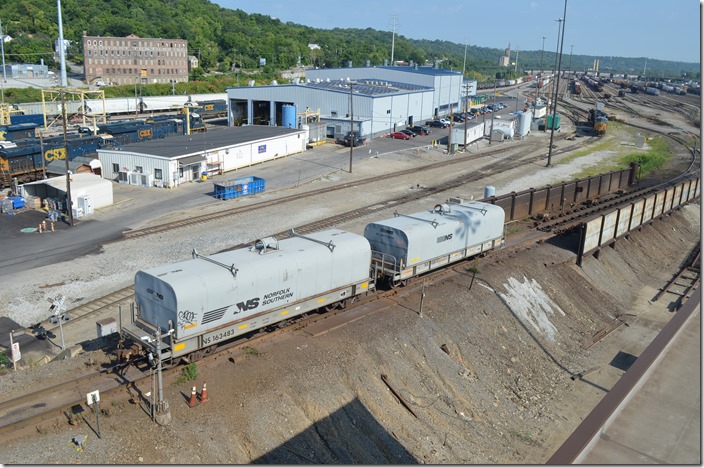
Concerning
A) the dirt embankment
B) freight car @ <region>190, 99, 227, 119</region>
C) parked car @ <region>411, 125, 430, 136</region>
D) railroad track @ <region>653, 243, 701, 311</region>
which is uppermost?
freight car @ <region>190, 99, 227, 119</region>

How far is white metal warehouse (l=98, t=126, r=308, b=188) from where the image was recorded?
50344 millimetres

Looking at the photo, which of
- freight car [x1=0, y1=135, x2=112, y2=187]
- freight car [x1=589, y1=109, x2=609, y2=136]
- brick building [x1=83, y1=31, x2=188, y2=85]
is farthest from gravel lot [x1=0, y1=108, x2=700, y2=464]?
brick building [x1=83, y1=31, x2=188, y2=85]

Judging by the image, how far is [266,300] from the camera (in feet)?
66.4

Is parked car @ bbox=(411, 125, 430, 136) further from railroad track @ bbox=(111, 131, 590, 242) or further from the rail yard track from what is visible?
the rail yard track

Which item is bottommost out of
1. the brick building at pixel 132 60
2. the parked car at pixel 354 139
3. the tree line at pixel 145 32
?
the parked car at pixel 354 139

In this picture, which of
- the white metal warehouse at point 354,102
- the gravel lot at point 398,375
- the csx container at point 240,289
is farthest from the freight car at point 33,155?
the csx container at point 240,289

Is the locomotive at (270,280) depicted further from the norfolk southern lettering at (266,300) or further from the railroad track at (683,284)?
the railroad track at (683,284)

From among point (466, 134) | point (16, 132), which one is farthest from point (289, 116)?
point (16, 132)

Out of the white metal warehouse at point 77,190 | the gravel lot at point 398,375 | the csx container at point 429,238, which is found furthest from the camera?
the white metal warehouse at point 77,190

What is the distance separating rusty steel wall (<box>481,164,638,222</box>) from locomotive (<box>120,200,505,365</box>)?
13407 millimetres

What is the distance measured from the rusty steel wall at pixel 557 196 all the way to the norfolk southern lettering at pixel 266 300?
844 inches

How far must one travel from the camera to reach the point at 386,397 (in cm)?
2009

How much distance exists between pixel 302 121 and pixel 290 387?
6190 centimetres

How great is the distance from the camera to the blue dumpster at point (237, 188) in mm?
46656
